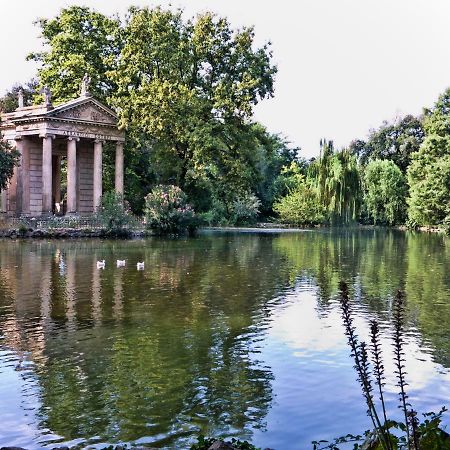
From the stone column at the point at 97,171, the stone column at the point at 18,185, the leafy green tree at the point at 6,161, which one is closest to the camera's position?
the leafy green tree at the point at 6,161

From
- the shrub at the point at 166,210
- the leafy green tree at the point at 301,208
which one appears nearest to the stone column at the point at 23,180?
the shrub at the point at 166,210

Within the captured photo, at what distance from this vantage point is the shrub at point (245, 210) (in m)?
69.6

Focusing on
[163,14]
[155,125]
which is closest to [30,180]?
[155,125]

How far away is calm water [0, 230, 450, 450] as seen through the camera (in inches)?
271

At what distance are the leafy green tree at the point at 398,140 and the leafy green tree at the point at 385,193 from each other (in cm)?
1061

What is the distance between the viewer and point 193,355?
994 cm

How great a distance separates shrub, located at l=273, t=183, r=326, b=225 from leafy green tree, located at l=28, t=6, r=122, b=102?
24885mm

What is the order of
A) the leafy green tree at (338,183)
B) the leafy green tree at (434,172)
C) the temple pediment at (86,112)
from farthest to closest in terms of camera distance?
1. the leafy green tree at (338,183)
2. the leafy green tree at (434,172)
3. the temple pediment at (86,112)

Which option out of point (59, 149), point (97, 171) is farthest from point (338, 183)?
point (59, 149)

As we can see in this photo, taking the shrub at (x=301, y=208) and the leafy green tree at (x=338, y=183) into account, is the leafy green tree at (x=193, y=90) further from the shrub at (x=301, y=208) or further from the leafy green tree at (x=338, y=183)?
the shrub at (x=301, y=208)

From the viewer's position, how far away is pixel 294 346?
10.6m

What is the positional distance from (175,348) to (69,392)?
270 centimetres

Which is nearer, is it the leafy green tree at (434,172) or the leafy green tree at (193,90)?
the leafy green tree at (193,90)

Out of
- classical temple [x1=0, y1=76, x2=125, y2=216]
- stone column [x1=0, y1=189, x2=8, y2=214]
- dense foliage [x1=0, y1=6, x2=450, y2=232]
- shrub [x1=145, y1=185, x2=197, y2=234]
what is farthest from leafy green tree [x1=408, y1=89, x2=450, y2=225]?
stone column [x1=0, y1=189, x2=8, y2=214]
